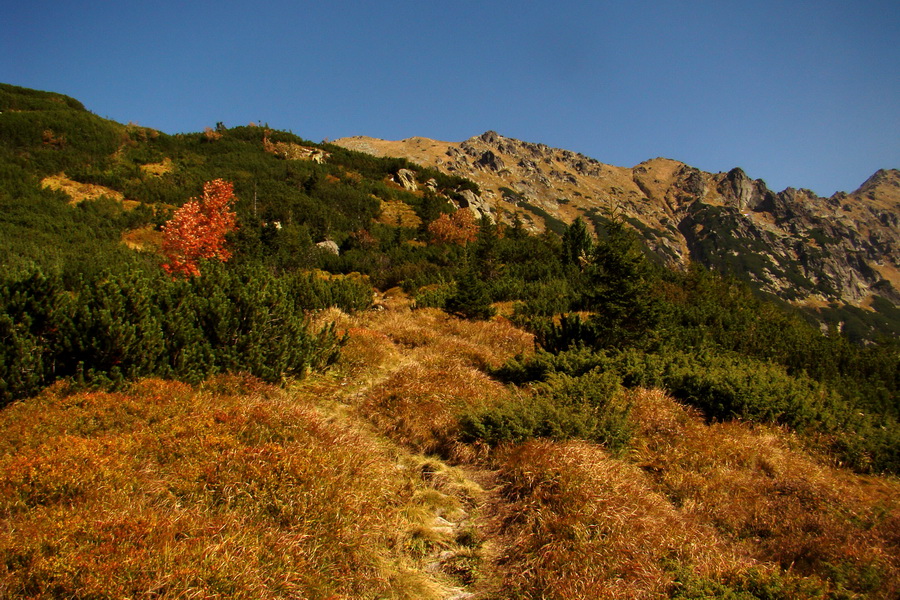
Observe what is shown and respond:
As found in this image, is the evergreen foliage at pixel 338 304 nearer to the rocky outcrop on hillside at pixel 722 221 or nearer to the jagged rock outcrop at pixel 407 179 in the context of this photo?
the jagged rock outcrop at pixel 407 179

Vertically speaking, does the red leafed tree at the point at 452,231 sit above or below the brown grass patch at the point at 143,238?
above

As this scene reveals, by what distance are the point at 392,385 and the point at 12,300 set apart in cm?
471

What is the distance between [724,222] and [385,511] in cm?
19370

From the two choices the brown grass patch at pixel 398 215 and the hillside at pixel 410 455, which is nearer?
the hillside at pixel 410 455

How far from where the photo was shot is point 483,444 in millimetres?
5223

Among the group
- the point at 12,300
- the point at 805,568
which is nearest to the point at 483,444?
the point at 805,568

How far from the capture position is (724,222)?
163000mm

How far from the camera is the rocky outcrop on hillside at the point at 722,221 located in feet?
443

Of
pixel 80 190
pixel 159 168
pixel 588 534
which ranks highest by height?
pixel 159 168

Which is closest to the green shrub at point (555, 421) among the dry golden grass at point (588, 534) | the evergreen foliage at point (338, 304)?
the evergreen foliage at point (338, 304)

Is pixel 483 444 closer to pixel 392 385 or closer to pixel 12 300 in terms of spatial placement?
pixel 392 385

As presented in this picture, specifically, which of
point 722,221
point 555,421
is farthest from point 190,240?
point 722,221

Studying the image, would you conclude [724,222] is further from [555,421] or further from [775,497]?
[555,421]

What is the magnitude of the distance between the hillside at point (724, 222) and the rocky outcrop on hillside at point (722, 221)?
0.42 metres
